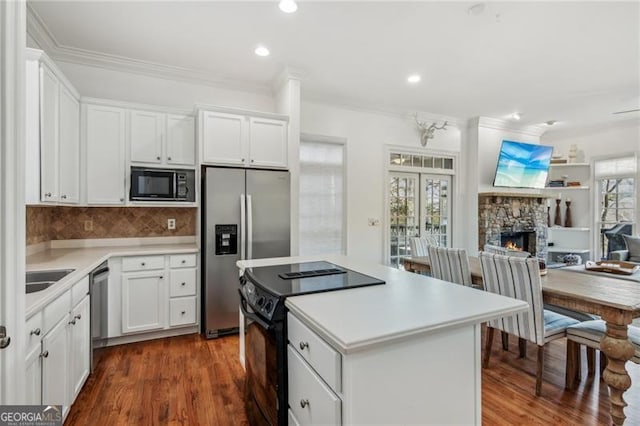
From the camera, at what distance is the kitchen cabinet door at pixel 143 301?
9.75 feet

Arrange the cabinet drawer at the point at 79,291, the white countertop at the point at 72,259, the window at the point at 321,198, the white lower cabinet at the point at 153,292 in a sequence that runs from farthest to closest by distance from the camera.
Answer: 1. the window at the point at 321,198
2. the white lower cabinet at the point at 153,292
3. the cabinet drawer at the point at 79,291
4. the white countertop at the point at 72,259

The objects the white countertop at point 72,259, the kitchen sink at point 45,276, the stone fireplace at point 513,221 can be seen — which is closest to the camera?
→ the white countertop at point 72,259

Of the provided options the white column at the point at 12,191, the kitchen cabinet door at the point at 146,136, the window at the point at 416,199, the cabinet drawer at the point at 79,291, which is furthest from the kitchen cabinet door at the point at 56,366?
the window at the point at 416,199

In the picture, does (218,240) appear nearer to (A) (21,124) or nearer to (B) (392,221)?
(A) (21,124)

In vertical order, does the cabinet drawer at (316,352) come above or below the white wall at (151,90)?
below

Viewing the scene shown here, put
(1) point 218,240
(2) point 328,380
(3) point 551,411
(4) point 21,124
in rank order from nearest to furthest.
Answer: (4) point 21,124
(2) point 328,380
(3) point 551,411
(1) point 218,240

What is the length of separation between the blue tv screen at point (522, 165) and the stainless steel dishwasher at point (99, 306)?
568 cm

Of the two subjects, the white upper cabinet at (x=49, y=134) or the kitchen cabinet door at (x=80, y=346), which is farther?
the white upper cabinet at (x=49, y=134)

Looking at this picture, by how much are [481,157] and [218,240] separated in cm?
463

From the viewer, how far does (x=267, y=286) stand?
1.58m

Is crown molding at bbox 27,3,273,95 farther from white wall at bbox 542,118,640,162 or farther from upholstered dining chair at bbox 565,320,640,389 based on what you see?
white wall at bbox 542,118,640,162

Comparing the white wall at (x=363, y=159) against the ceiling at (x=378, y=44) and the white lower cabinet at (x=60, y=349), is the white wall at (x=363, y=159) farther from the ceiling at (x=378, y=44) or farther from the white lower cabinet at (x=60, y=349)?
the white lower cabinet at (x=60, y=349)

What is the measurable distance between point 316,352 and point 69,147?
2.88 meters

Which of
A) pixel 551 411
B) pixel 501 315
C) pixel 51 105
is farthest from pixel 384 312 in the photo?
pixel 51 105
